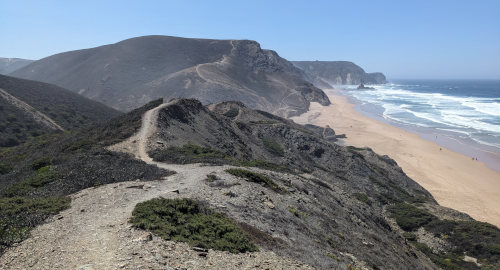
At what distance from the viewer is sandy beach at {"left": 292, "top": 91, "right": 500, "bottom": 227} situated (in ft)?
125

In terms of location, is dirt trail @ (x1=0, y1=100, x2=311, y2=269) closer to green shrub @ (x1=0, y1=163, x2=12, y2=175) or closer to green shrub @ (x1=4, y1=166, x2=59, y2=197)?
green shrub @ (x1=4, y1=166, x2=59, y2=197)

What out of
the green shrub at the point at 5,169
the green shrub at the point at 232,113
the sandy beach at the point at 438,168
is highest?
the green shrub at the point at 232,113

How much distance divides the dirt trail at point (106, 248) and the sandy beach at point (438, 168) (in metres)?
35.2

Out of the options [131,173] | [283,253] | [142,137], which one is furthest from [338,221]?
[142,137]

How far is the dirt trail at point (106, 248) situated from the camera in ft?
28.3

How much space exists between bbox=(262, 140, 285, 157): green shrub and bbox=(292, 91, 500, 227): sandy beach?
68.1 feet

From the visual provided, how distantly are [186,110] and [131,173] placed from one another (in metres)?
19.3

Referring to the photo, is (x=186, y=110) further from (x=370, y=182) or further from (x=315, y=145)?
(x=370, y=182)

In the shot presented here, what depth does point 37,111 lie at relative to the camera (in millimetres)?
58438

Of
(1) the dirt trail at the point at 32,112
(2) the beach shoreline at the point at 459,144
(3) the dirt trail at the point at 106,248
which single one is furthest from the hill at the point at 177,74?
(3) the dirt trail at the point at 106,248

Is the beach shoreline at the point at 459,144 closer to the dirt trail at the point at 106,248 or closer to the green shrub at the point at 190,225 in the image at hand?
the green shrub at the point at 190,225

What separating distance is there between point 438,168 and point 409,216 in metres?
28.3

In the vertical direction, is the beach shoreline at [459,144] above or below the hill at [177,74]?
below

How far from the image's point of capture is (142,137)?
28062 millimetres
